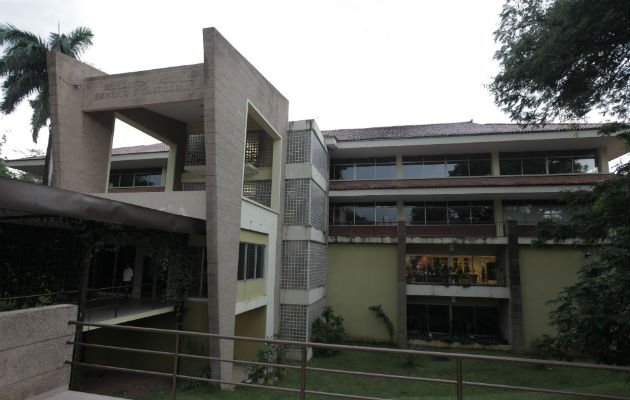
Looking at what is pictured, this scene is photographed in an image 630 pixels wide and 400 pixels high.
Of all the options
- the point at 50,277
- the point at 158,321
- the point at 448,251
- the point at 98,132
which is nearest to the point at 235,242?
the point at 158,321

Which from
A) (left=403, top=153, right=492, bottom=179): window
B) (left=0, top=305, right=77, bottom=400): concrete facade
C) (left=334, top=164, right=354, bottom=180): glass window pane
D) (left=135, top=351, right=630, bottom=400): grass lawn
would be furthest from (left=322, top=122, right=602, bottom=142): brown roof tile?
(left=0, top=305, right=77, bottom=400): concrete facade

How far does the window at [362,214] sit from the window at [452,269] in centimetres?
246

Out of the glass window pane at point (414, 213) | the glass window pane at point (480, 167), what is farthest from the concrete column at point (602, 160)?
the glass window pane at point (414, 213)

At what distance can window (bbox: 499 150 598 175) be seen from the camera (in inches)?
727

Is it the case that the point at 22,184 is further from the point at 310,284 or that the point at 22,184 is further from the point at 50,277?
the point at 310,284

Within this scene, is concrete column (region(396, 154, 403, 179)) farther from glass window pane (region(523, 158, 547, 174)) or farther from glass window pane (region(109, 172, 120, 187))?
glass window pane (region(109, 172, 120, 187))

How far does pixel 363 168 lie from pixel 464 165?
5437 mm

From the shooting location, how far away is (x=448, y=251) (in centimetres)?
1955

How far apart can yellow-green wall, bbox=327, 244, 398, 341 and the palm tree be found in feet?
52.3

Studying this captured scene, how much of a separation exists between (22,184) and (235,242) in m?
5.97

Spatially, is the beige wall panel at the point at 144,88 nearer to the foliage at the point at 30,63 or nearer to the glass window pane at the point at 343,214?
the foliage at the point at 30,63

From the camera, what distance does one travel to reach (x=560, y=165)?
736 inches

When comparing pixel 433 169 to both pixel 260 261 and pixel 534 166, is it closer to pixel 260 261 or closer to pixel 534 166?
pixel 534 166

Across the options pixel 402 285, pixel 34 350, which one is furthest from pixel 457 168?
pixel 34 350
